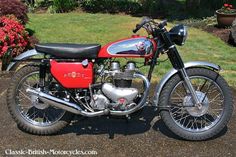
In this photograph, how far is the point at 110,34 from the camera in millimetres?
12492

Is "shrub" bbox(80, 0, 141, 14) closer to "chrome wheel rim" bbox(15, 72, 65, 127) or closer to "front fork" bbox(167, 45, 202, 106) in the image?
"chrome wheel rim" bbox(15, 72, 65, 127)

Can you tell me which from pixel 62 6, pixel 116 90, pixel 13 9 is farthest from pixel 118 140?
pixel 62 6

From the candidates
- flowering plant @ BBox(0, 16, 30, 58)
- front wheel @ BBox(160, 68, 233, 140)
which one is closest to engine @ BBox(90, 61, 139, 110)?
front wheel @ BBox(160, 68, 233, 140)

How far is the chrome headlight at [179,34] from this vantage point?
490cm

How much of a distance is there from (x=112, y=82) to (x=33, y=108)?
126 cm

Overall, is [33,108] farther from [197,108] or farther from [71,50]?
[197,108]

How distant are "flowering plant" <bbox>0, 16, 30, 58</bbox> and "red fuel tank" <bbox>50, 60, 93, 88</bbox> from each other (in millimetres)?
3987

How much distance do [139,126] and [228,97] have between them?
4.06 ft

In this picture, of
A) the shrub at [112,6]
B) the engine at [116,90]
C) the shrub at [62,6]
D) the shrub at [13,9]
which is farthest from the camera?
the shrub at [112,6]

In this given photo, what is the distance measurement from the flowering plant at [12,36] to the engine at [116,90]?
4.19 metres

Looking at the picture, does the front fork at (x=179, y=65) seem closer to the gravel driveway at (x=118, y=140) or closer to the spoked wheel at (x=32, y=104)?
the gravel driveway at (x=118, y=140)

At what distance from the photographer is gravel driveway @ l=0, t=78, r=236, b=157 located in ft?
16.0

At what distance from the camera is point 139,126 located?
5.56m

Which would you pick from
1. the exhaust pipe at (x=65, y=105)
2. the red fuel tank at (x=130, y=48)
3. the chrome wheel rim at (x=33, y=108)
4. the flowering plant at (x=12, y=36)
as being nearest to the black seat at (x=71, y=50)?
the red fuel tank at (x=130, y=48)
